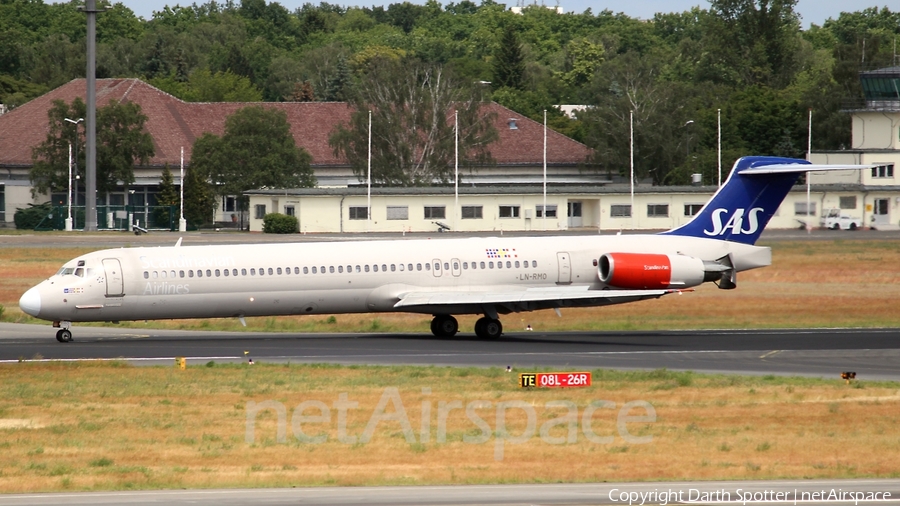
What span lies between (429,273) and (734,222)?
970 centimetres

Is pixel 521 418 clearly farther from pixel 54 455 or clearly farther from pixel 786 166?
pixel 786 166

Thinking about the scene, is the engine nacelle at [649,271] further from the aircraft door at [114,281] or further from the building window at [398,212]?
the building window at [398,212]

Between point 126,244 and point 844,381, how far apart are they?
44.8 m

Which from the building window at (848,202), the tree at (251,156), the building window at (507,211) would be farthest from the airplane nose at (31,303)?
the building window at (848,202)

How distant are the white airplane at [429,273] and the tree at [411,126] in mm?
60026

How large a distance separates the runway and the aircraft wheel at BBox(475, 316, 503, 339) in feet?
0.89

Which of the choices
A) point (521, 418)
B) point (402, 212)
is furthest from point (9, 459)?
point (402, 212)

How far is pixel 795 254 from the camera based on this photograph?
60125 millimetres

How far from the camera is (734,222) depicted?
126 ft

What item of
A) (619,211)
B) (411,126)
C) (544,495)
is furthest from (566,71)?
(544,495)

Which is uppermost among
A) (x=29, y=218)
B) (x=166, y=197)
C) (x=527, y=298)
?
(x=166, y=197)

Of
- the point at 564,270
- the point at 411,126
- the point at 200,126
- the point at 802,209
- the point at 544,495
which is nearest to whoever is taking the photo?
the point at 544,495

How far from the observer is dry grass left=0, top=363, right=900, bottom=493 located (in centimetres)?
1777

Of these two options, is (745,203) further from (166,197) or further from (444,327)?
(166,197)
